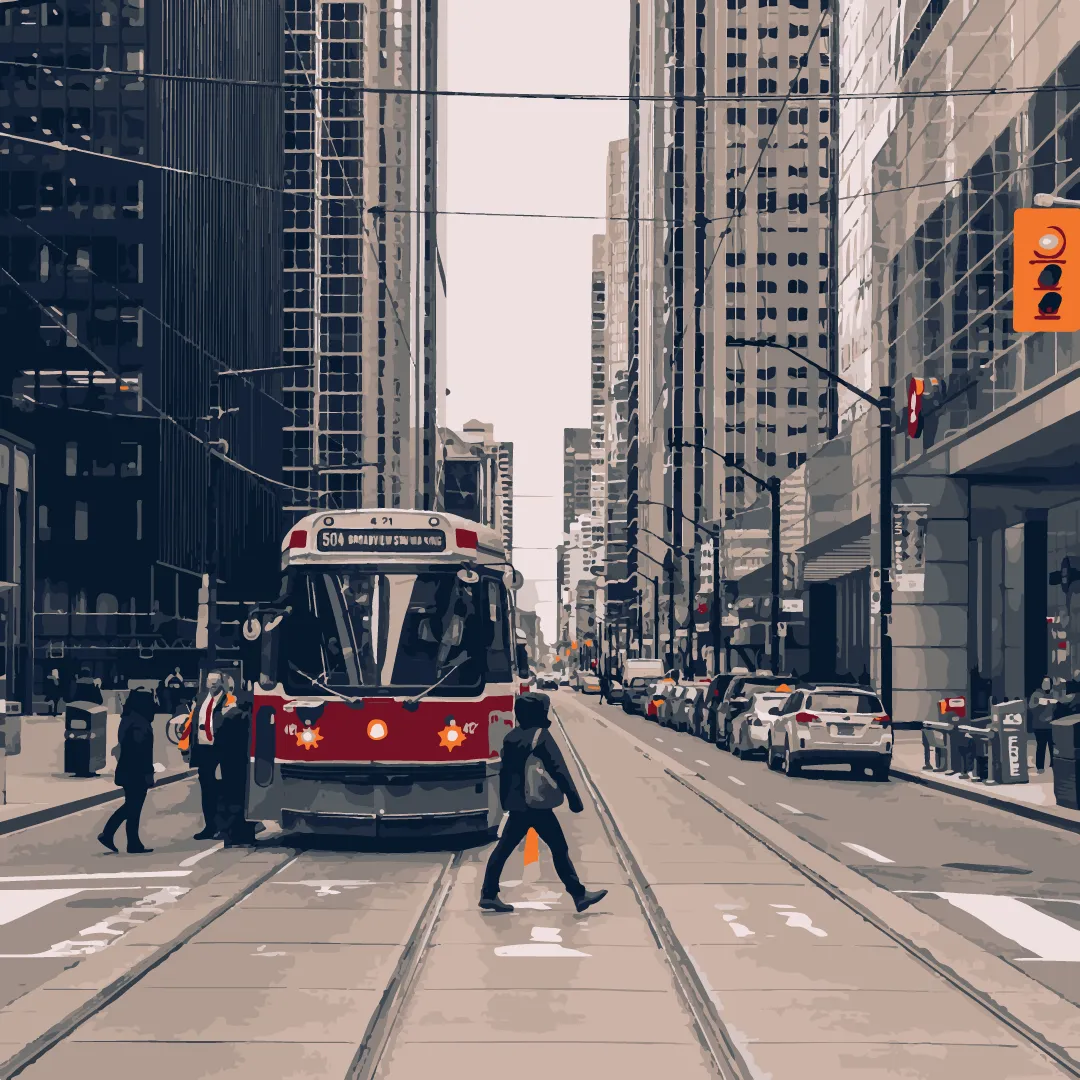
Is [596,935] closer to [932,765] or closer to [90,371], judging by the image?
[932,765]

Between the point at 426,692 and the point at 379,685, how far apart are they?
462 millimetres

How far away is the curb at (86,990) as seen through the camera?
823 cm

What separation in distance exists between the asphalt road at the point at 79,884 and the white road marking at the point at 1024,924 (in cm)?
592

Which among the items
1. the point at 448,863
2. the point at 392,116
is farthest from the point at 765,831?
the point at 392,116

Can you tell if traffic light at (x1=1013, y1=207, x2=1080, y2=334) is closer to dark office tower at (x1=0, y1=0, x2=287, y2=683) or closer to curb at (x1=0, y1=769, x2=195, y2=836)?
curb at (x1=0, y1=769, x2=195, y2=836)

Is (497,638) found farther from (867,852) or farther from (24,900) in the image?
(24,900)

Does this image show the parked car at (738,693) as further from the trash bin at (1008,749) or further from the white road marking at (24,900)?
the white road marking at (24,900)

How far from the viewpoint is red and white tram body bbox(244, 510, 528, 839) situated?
17.5 meters

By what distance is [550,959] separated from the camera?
1088 centimetres

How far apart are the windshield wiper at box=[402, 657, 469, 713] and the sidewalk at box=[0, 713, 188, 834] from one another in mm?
5618

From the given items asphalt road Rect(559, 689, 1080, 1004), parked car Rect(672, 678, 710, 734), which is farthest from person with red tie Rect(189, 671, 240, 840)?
parked car Rect(672, 678, 710, 734)

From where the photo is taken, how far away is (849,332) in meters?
60.2

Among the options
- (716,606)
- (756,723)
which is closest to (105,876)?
(756,723)

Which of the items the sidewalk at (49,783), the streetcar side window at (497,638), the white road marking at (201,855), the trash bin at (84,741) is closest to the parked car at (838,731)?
the sidewalk at (49,783)
